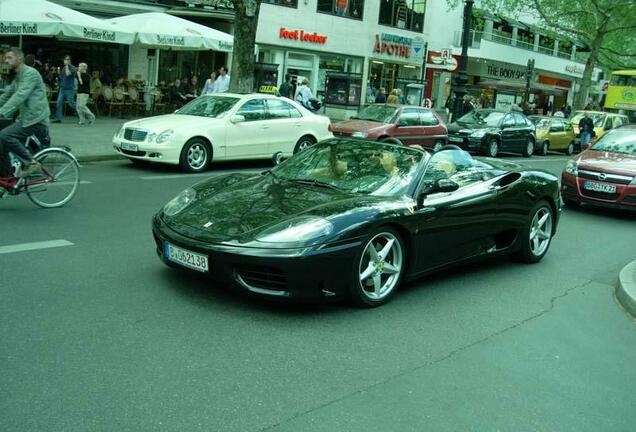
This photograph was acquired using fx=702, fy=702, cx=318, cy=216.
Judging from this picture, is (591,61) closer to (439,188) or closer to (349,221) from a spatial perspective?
(439,188)

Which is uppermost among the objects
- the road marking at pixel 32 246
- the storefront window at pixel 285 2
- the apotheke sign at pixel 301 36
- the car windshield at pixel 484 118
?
the storefront window at pixel 285 2

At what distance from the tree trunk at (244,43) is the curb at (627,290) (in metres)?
11.8

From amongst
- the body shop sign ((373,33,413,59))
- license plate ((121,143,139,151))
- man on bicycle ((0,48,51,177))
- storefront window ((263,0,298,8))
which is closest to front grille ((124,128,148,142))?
license plate ((121,143,139,151))

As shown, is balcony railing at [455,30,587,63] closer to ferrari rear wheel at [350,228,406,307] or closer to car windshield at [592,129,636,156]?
car windshield at [592,129,636,156]

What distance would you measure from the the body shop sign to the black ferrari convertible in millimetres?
30452

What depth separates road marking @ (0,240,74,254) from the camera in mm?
6285

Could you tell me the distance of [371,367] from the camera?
4.31m

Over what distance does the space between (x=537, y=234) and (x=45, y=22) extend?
13371mm

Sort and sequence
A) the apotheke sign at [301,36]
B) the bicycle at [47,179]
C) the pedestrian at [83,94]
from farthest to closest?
1. the apotheke sign at [301,36]
2. the pedestrian at [83,94]
3. the bicycle at [47,179]

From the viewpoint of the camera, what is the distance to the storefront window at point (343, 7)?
33.2m

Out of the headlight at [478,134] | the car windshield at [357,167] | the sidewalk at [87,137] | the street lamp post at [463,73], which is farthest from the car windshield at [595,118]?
the car windshield at [357,167]

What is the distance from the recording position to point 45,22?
54.1 ft

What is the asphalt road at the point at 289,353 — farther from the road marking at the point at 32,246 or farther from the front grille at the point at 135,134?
the front grille at the point at 135,134

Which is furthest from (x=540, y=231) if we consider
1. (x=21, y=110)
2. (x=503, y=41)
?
(x=503, y=41)
